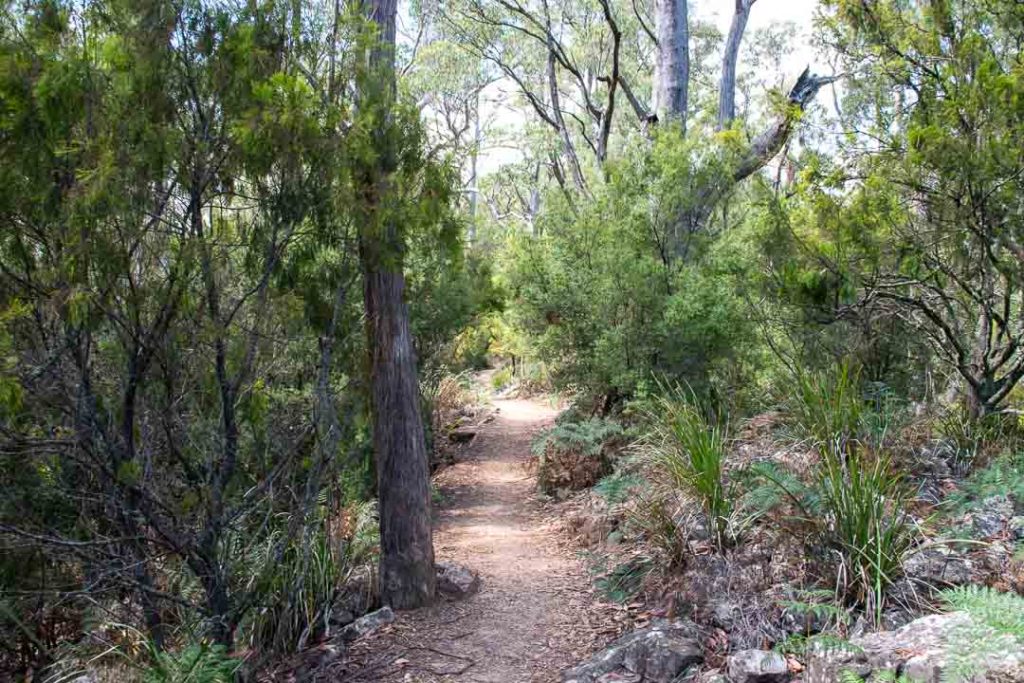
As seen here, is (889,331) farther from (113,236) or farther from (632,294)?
(113,236)

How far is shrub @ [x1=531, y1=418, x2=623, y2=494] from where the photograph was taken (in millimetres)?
8906

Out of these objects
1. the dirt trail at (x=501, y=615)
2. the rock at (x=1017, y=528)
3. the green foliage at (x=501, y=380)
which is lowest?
the dirt trail at (x=501, y=615)

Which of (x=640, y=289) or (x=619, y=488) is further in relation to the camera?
(x=640, y=289)

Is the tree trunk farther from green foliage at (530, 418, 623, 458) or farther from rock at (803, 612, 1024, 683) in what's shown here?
rock at (803, 612, 1024, 683)

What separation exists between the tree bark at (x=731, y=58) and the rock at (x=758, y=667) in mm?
11516

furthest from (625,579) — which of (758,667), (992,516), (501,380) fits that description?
(501,380)

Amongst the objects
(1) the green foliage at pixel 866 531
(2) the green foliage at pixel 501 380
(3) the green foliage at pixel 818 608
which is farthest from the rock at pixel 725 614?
(2) the green foliage at pixel 501 380

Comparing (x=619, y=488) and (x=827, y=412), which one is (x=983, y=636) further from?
(x=619, y=488)

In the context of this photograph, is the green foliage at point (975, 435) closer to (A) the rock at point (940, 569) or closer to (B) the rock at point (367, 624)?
(A) the rock at point (940, 569)

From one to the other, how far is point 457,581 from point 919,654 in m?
3.46

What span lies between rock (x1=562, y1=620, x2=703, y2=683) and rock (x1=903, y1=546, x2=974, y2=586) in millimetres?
1201

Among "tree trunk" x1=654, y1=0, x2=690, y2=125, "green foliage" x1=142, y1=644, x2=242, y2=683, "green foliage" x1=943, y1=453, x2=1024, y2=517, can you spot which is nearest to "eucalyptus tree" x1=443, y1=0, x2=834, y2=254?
"tree trunk" x1=654, y1=0, x2=690, y2=125

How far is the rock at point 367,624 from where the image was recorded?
5.80m

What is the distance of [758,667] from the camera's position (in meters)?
4.16
